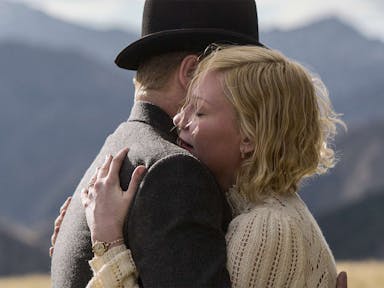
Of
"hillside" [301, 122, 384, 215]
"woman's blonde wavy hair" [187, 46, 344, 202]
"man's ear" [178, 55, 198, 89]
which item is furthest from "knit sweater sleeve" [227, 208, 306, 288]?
"hillside" [301, 122, 384, 215]

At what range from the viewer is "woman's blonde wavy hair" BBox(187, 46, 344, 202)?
132 inches

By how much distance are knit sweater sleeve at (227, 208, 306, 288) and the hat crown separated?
1076 mm

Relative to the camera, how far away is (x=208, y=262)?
314cm

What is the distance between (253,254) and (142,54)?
3.90 ft

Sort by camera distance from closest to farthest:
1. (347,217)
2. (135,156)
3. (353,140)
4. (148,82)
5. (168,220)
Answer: (168,220)
(135,156)
(148,82)
(347,217)
(353,140)

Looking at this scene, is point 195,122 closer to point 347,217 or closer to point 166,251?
point 166,251

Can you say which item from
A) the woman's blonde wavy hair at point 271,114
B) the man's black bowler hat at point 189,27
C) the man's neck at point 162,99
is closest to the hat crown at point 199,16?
the man's black bowler hat at point 189,27

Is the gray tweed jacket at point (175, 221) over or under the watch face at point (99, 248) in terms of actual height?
over

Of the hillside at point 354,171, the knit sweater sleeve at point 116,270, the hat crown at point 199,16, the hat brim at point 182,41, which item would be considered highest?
the hat crown at point 199,16

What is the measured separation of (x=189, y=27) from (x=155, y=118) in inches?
20.0

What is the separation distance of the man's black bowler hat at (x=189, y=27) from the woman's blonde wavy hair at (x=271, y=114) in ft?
0.98

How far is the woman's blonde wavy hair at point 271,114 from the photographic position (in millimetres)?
3361

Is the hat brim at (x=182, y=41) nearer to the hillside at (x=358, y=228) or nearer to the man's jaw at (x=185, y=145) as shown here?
the man's jaw at (x=185, y=145)

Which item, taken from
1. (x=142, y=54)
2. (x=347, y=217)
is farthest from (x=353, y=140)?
(x=142, y=54)
